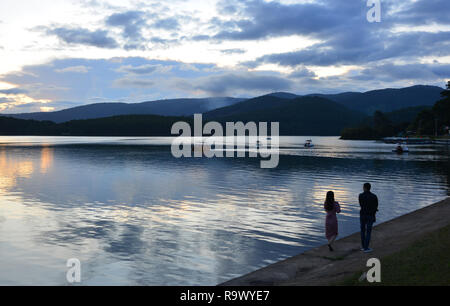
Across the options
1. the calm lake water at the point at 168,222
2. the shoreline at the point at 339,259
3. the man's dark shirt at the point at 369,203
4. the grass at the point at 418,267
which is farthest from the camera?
the man's dark shirt at the point at 369,203

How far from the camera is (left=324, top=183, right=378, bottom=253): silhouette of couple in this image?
16.4 metres

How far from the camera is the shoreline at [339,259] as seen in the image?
13703 mm

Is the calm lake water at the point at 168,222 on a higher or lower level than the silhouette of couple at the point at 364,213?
lower

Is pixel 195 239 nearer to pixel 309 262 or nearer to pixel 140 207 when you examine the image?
Result: pixel 309 262

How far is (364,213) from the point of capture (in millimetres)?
16609

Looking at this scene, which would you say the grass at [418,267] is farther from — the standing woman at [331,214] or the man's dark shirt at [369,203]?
the standing woman at [331,214]

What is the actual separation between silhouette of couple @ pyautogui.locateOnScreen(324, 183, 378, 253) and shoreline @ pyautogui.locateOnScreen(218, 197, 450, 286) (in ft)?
1.78

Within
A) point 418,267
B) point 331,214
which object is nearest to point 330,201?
point 331,214

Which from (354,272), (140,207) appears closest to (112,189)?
(140,207)

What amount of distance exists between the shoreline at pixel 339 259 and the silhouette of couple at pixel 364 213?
21.4 inches

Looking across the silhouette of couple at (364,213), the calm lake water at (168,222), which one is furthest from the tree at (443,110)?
the silhouette of couple at (364,213)

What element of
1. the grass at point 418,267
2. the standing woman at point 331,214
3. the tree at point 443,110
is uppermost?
the tree at point 443,110

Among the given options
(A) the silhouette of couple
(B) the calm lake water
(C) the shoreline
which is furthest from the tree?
(A) the silhouette of couple
